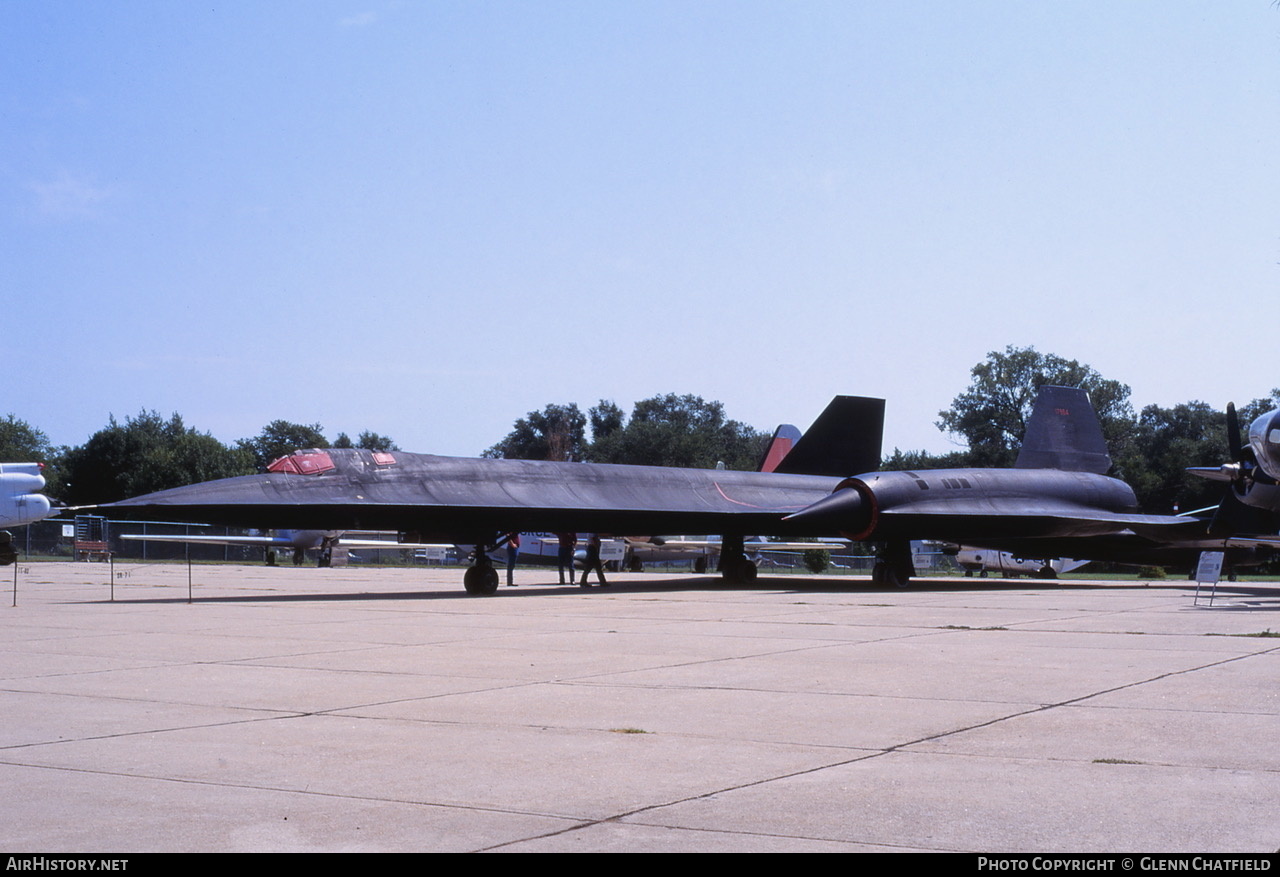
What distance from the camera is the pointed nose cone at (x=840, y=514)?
2477cm

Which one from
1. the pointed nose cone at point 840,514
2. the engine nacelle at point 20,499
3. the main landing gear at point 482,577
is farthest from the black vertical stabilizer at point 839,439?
the engine nacelle at point 20,499

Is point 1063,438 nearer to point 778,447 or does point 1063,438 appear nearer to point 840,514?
point 840,514

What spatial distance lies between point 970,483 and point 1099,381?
80.3 m

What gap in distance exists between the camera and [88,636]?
12.8 metres

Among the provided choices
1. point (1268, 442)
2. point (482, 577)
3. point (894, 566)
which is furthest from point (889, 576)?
point (482, 577)

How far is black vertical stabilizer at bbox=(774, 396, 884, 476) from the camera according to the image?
31703mm

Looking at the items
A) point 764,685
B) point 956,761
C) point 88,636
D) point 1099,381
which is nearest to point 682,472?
point 88,636

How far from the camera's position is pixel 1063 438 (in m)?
31.2

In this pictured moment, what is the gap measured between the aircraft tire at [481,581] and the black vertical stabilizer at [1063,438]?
594 inches

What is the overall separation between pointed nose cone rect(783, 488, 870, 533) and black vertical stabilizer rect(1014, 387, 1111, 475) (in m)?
7.41

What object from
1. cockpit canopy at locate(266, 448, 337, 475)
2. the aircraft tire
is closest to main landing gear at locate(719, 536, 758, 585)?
the aircraft tire

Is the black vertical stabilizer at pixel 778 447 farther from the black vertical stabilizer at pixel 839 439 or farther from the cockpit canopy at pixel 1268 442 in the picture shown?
the cockpit canopy at pixel 1268 442

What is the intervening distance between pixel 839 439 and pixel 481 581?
13.1 meters

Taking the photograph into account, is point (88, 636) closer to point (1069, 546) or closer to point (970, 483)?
point (970, 483)
